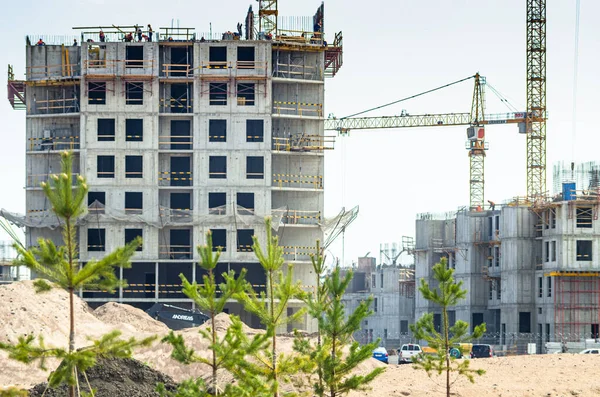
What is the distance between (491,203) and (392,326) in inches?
1159

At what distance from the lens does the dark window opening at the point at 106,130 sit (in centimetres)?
7944

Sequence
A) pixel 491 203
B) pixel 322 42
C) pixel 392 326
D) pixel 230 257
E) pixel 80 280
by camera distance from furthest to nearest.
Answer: pixel 392 326, pixel 491 203, pixel 322 42, pixel 230 257, pixel 80 280

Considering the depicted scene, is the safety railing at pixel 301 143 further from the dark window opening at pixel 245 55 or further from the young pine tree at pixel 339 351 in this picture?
the young pine tree at pixel 339 351

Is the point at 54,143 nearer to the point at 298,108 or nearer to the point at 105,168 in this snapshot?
the point at 105,168

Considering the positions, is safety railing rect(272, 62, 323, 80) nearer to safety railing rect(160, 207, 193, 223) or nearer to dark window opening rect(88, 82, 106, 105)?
safety railing rect(160, 207, 193, 223)

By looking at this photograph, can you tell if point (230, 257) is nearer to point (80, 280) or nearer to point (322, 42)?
point (322, 42)

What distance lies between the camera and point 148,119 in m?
79.3

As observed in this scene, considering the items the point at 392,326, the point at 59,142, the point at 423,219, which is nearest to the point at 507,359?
the point at 59,142

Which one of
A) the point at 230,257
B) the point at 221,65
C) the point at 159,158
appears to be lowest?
the point at 230,257

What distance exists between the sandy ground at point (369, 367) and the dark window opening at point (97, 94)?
77.8 ft

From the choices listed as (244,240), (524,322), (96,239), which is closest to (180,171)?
(244,240)

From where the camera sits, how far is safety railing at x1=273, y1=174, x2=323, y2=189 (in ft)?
269

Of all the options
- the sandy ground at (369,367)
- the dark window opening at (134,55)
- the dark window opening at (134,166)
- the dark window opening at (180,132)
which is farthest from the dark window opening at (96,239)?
the sandy ground at (369,367)

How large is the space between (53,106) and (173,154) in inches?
368
